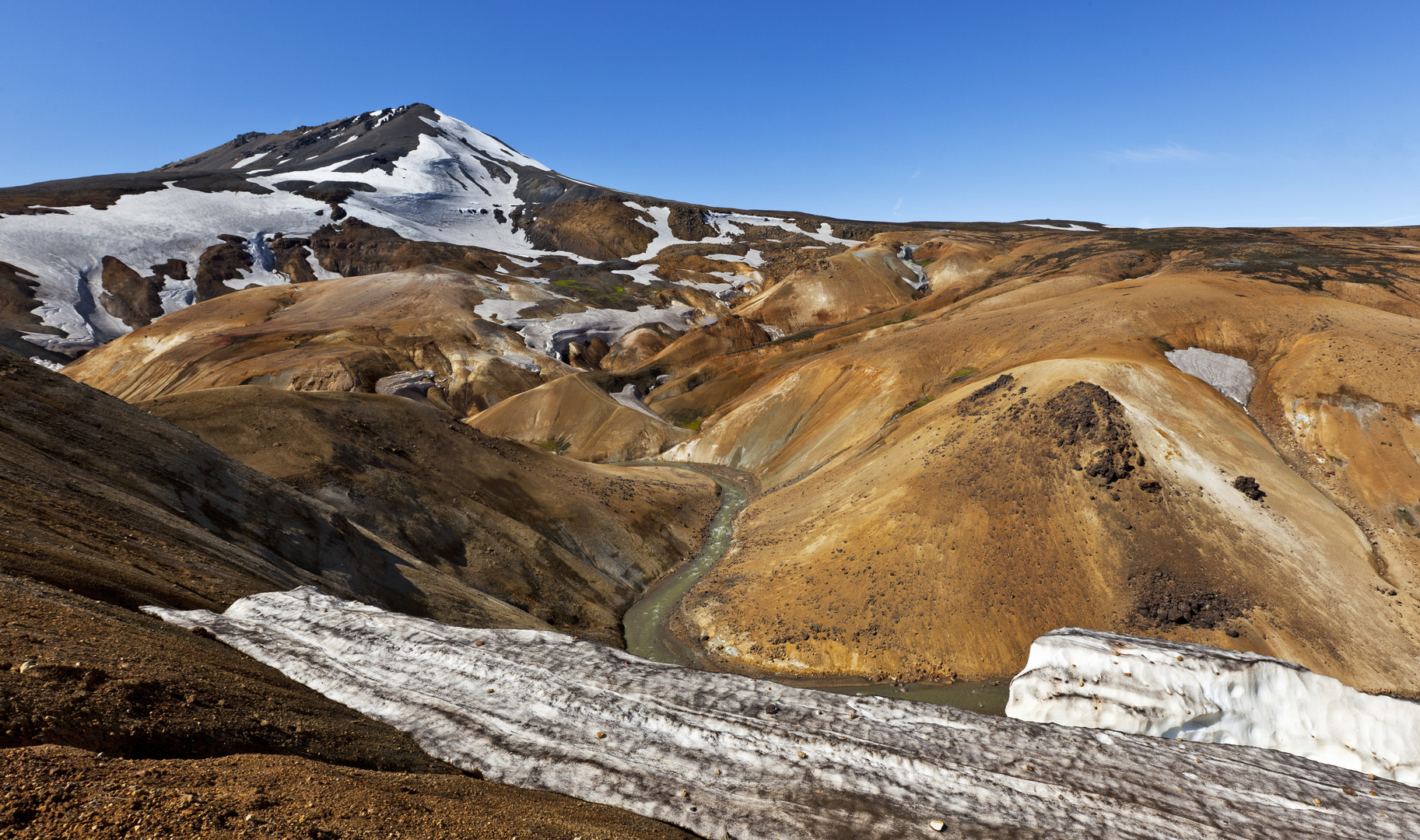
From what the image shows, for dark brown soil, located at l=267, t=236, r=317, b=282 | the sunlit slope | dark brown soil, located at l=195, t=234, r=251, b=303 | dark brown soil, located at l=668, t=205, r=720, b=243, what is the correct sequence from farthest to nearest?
dark brown soil, located at l=668, t=205, r=720, b=243 < dark brown soil, located at l=267, t=236, r=317, b=282 < dark brown soil, located at l=195, t=234, r=251, b=303 < the sunlit slope

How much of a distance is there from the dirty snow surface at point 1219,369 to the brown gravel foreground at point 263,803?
5006 centimetres

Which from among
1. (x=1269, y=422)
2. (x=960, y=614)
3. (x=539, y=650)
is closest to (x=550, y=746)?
(x=539, y=650)

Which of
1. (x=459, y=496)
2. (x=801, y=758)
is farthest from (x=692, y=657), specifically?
(x=801, y=758)

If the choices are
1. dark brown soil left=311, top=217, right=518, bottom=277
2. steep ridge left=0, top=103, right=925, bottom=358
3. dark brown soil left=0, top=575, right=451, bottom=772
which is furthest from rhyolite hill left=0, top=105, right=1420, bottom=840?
dark brown soil left=311, top=217, right=518, bottom=277

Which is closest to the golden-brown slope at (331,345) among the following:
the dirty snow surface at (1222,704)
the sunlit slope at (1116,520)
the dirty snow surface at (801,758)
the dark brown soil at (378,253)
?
the dark brown soil at (378,253)

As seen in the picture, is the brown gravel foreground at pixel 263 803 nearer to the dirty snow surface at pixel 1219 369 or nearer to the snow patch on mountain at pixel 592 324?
the dirty snow surface at pixel 1219 369

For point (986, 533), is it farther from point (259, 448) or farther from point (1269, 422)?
point (259, 448)

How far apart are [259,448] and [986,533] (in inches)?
1312

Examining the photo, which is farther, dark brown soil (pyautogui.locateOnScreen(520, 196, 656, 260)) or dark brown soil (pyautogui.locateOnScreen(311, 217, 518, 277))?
dark brown soil (pyautogui.locateOnScreen(520, 196, 656, 260))

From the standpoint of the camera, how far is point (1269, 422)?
40.4 meters

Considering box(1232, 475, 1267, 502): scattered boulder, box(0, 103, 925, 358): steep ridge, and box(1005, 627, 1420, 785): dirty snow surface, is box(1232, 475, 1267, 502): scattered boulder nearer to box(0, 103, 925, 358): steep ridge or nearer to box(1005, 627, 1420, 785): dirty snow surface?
box(1005, 627, 1420, 785): dirty snow surface

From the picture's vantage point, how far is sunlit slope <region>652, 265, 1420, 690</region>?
28219 millimetres

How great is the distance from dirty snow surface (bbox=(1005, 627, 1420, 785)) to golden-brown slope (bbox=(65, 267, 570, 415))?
229ft

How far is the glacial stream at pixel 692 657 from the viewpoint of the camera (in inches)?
1030
